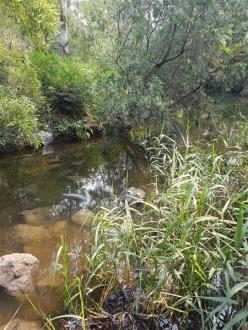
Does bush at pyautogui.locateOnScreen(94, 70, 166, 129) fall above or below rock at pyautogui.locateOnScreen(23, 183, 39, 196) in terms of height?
above

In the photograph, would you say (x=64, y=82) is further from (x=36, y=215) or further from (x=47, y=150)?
(x=36, y=215)

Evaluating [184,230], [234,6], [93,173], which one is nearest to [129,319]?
[184,230]

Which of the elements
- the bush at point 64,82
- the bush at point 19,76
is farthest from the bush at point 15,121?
the bush at point 64,82

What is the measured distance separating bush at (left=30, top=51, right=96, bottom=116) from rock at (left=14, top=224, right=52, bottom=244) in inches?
212

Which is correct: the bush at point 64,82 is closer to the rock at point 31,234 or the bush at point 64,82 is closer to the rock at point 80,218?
the rock at point 80,218

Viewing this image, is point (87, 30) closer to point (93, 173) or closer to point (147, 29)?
point (147, 29)

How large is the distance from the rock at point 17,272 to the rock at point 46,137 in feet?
16.7

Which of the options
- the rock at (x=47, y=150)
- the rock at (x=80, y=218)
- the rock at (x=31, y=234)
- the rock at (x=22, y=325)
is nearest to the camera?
the rock at (x=22, y=325)

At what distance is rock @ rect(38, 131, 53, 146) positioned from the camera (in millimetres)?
8373

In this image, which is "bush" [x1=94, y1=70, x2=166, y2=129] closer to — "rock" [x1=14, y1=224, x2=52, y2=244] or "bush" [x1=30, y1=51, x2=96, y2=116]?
"bush" [x1=30, y1=51, x2=96, y2=116]

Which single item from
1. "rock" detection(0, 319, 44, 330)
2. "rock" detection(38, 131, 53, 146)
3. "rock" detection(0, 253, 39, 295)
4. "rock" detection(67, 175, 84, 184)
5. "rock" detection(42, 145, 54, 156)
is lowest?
"rock" detection(0, 319, 44, 330)

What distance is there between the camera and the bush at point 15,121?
674cm

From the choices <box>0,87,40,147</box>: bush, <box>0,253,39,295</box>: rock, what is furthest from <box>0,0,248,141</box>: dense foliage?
<box>0,253,39,295</box>: rock

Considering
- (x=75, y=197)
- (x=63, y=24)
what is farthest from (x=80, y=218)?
(x=63, y=24)
